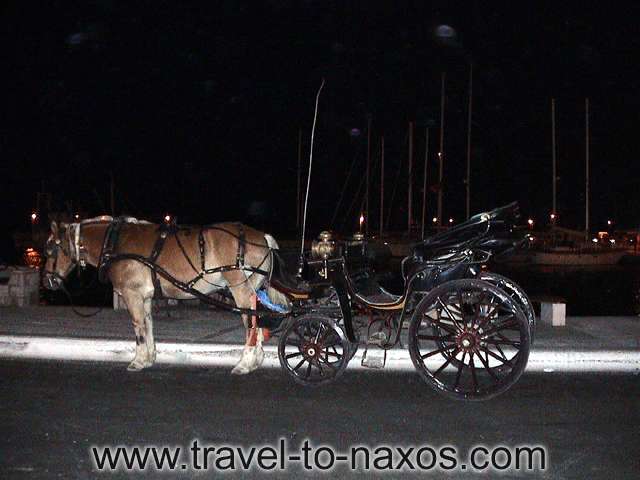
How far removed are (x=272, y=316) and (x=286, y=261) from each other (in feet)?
2.32

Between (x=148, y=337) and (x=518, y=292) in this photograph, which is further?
(x=148, y=337)

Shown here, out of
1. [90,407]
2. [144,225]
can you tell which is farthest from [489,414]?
[144,225]

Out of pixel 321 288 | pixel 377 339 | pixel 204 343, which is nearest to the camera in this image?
pixel 377 339

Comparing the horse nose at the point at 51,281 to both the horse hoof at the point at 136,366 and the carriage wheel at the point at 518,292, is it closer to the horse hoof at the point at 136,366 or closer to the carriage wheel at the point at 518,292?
the horse hoof at the point at 136,366

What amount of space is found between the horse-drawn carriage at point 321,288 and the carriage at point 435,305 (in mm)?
12

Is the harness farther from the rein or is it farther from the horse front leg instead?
the horse front leg

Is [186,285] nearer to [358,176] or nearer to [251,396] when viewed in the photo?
[251,396]

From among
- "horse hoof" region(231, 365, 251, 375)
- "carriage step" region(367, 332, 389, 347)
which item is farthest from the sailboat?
"horse hoof" region(231, 365, 251, 375)

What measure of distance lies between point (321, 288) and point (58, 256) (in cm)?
321

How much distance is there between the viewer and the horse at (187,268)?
26.6 feet

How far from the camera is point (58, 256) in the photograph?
862cm

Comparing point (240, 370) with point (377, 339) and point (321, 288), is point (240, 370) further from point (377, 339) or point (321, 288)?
point (377, 339)

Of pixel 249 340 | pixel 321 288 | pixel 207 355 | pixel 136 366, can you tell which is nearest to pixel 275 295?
pixel 249 340

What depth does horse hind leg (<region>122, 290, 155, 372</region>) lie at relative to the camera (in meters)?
8.12
